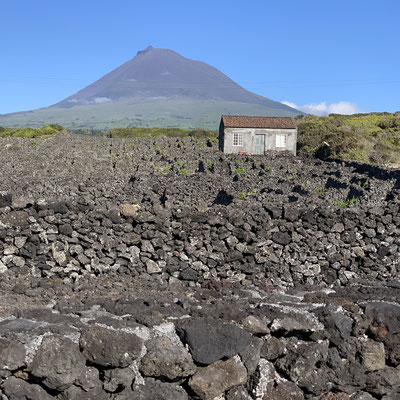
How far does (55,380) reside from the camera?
10.8ft

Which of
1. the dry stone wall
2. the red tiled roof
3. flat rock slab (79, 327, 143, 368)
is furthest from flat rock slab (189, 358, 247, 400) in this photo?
Answer: the red tiled roof

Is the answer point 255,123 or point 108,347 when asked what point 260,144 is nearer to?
point 255,123

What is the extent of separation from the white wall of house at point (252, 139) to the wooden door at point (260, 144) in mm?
158

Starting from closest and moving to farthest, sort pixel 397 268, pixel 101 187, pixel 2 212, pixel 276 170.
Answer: pixel 2 212 < pixel 397 268 < pixel 101 187 < pixel 276 170

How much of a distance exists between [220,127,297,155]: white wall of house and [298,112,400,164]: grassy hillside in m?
2.49

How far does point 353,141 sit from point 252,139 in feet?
28.7

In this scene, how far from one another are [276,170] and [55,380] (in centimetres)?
2700

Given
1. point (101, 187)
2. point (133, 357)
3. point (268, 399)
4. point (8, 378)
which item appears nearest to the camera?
point (8, 378)

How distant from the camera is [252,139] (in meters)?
38.3

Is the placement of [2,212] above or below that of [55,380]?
above

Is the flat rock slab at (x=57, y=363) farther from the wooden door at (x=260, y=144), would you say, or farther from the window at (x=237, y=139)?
the wooden door at (x=260, y=144)

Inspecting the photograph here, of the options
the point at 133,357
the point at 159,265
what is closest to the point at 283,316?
the point at 133,357

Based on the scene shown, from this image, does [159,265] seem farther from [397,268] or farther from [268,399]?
[397,268]

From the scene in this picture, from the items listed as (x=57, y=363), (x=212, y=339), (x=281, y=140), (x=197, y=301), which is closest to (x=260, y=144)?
(x=281, y=140)
